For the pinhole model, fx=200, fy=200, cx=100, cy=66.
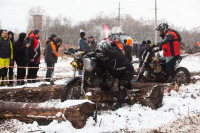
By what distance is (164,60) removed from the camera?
6828 mm

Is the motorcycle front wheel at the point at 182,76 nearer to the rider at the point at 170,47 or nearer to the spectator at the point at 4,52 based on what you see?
the rider at the point at 170,47

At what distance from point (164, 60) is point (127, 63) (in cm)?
273

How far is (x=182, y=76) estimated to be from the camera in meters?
6.48

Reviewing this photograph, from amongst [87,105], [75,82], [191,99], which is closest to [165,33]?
[191,99]

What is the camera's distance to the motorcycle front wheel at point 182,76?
639cm

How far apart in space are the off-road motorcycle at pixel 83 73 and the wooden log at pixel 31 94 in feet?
4.37

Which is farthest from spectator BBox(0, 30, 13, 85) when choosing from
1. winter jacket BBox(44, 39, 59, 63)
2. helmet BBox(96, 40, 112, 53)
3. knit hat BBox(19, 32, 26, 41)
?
helmet BBox(96, 40, 112, 53)

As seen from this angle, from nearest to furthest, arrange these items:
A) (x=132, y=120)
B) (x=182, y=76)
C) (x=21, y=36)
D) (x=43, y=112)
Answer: (x=43, y=112), (x=132, y=120), (x=182, y=76), (x=21, y=36)

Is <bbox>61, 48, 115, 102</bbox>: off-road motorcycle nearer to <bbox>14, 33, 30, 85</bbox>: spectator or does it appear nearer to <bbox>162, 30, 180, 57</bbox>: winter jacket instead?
<bbox>162, 30, 180, 57</bbox>: winter jacket

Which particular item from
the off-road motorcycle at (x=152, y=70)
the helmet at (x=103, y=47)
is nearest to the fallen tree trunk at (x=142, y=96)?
the helmet at (x=103, y=47)

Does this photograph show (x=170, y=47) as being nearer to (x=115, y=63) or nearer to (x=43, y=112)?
(x=115, y=63)

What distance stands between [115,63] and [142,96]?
0.94m

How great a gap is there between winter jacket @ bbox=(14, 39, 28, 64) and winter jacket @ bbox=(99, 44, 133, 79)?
13.5 ft

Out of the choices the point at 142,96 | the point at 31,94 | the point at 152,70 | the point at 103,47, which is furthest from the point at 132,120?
the point at 152,70
